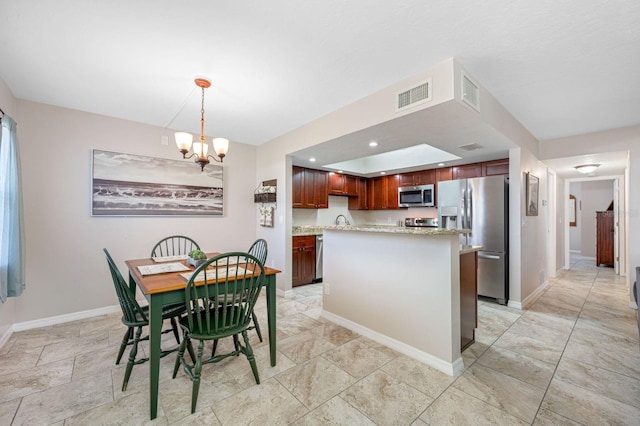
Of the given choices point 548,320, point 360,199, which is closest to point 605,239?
point 548,320

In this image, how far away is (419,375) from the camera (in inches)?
81.4

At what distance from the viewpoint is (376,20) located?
1733 millimetres

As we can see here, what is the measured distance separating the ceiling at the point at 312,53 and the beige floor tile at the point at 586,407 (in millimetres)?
2241

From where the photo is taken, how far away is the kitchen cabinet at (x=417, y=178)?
5160mm

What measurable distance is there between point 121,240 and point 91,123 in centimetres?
144

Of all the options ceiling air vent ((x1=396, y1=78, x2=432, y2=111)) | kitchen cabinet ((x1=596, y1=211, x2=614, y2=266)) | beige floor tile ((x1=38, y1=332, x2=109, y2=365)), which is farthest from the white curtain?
kitchen cabinet ((x1=596, y1=211, x2=614, y2=266))

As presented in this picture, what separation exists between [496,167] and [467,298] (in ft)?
9.29

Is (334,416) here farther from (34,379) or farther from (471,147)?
(471,147)

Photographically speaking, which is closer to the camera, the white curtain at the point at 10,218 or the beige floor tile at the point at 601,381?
the beige floor tile at the point at 601,381

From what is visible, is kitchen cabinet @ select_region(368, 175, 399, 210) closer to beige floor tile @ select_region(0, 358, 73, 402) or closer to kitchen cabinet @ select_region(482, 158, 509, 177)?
kitchen cabinet @ select_region(482, 158, 509, 177)

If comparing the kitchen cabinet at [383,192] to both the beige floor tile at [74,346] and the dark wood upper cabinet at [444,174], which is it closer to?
the dark wood upper cabinet at [444,174]

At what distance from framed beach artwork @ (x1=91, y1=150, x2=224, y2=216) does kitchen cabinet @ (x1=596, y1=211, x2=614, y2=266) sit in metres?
8.42

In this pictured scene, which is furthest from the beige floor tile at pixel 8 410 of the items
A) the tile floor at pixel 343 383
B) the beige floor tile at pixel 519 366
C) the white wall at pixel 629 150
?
the white wall at pixel 629 150

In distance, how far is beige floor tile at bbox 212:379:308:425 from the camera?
1620 mm
